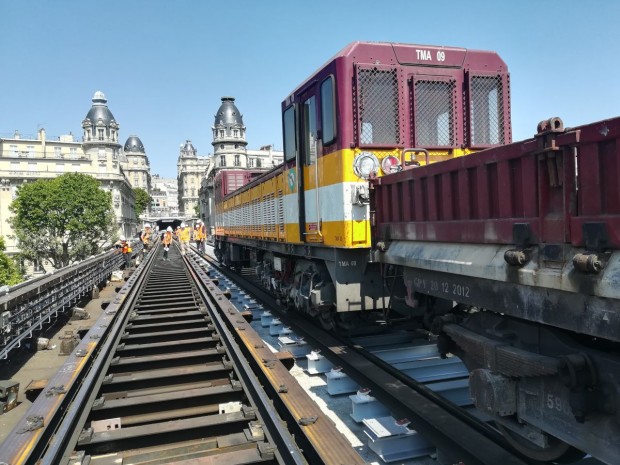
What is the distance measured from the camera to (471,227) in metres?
3.89

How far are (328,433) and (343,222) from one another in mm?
3024

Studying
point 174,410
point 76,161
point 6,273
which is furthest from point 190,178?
point 174,410

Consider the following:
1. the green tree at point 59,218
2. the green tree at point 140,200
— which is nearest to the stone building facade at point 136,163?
the green tree at point 140,200

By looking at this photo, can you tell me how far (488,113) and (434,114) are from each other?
79 cm

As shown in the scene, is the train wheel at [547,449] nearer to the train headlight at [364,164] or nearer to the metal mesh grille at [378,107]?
the train headlight at [364,164]

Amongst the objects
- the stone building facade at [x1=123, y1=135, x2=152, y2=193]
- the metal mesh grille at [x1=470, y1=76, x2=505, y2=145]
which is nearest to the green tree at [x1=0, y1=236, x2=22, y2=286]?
the metal mesh grille at [x1=470, y1=76, x2=505, y2=145]

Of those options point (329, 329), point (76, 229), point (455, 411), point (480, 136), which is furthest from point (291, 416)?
point (76, 229)

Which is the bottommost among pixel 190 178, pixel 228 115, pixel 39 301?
pixel 39 301

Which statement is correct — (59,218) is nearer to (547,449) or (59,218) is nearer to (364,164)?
(364,164)

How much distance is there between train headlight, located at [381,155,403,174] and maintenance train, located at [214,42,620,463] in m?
0.02

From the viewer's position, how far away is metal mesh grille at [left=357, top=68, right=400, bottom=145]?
20.9 ft

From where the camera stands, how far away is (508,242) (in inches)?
136

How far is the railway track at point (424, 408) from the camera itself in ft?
13.0

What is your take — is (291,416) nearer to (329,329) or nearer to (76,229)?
(329,329)
